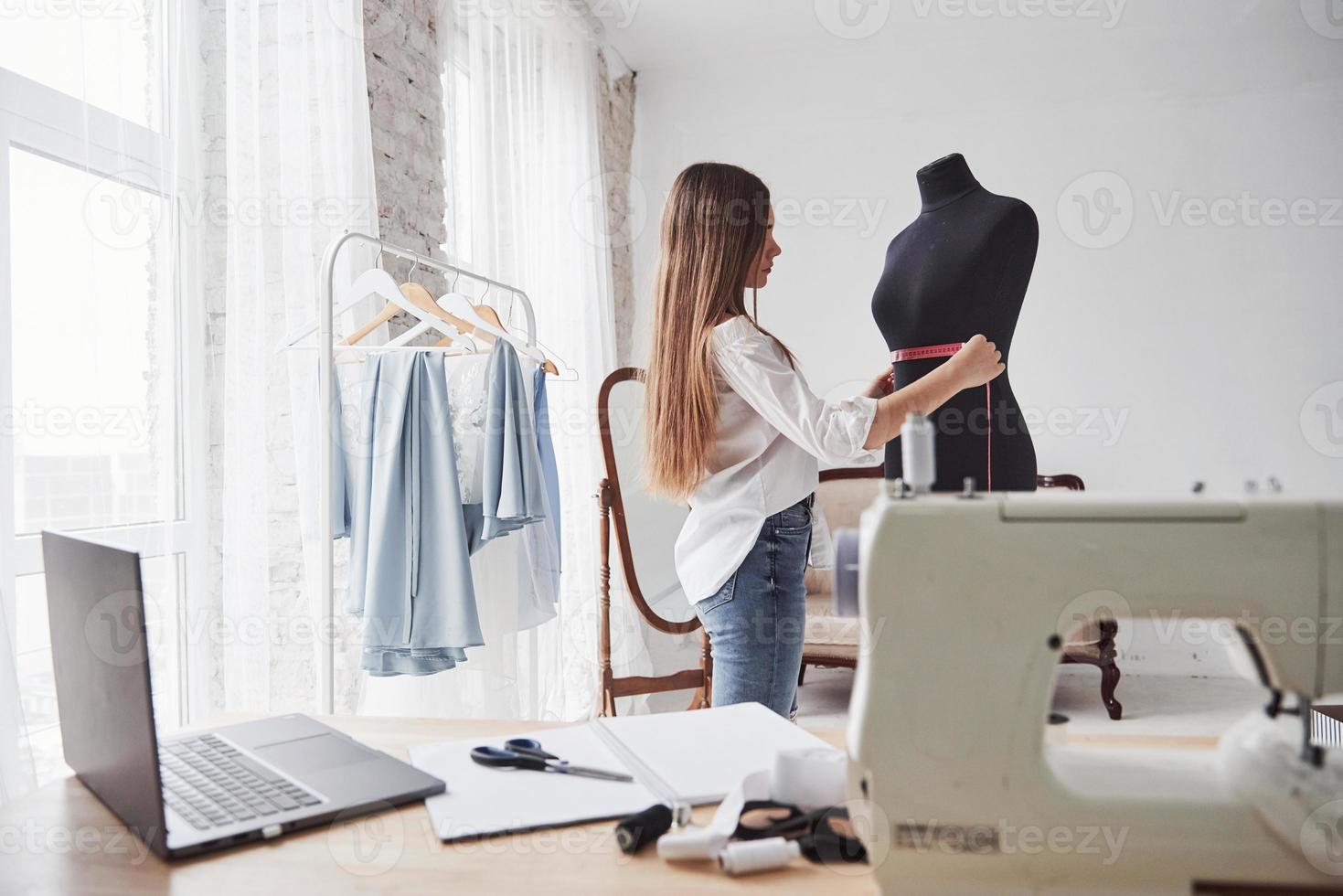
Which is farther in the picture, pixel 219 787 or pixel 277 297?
pixel 277 297

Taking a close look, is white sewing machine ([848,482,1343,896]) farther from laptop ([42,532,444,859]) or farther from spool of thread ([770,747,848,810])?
laptop ([42,532,444,859])

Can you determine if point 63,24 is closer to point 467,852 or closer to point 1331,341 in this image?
point 467,852

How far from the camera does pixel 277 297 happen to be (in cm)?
216

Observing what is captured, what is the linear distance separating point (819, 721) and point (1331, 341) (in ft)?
9.39

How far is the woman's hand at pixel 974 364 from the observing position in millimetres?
1613
